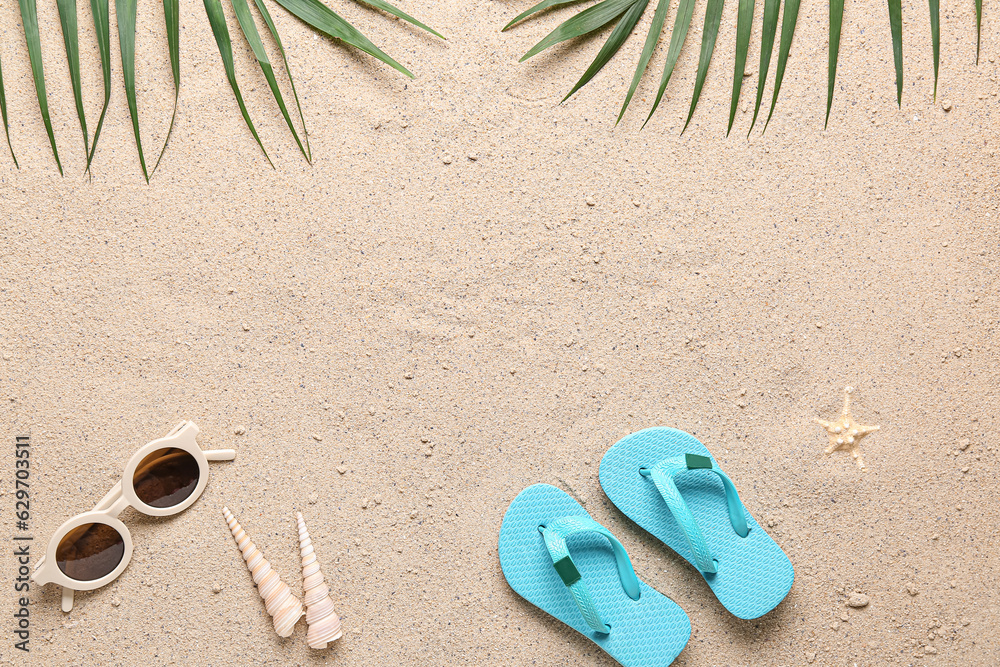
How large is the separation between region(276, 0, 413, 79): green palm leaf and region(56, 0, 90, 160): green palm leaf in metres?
0.31

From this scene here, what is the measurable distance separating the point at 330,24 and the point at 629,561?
98cm

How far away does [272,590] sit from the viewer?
37.5 inches

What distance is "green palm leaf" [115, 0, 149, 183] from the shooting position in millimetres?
948

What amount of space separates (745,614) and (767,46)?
0.90m

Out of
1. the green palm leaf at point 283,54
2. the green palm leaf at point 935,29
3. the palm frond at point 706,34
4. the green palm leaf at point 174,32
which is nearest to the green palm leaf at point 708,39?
the palm frond at point 706,34

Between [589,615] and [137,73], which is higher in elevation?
[137,73]

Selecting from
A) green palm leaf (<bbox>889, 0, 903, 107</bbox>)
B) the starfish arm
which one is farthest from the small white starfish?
green palm leaf (<bbox>889, 0, 903, 107</bbox>)

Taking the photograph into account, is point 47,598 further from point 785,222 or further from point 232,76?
point 785,222

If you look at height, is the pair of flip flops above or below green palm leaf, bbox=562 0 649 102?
below

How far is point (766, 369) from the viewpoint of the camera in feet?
3.34

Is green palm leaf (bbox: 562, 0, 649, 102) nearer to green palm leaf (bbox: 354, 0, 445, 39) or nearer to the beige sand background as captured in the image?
the beige sand background

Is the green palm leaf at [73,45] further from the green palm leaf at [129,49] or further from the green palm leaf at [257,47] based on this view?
the green palm leaf at [257,47]

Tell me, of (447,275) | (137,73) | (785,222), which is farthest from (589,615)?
(137,73)

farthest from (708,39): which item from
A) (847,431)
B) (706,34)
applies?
(847,431)
